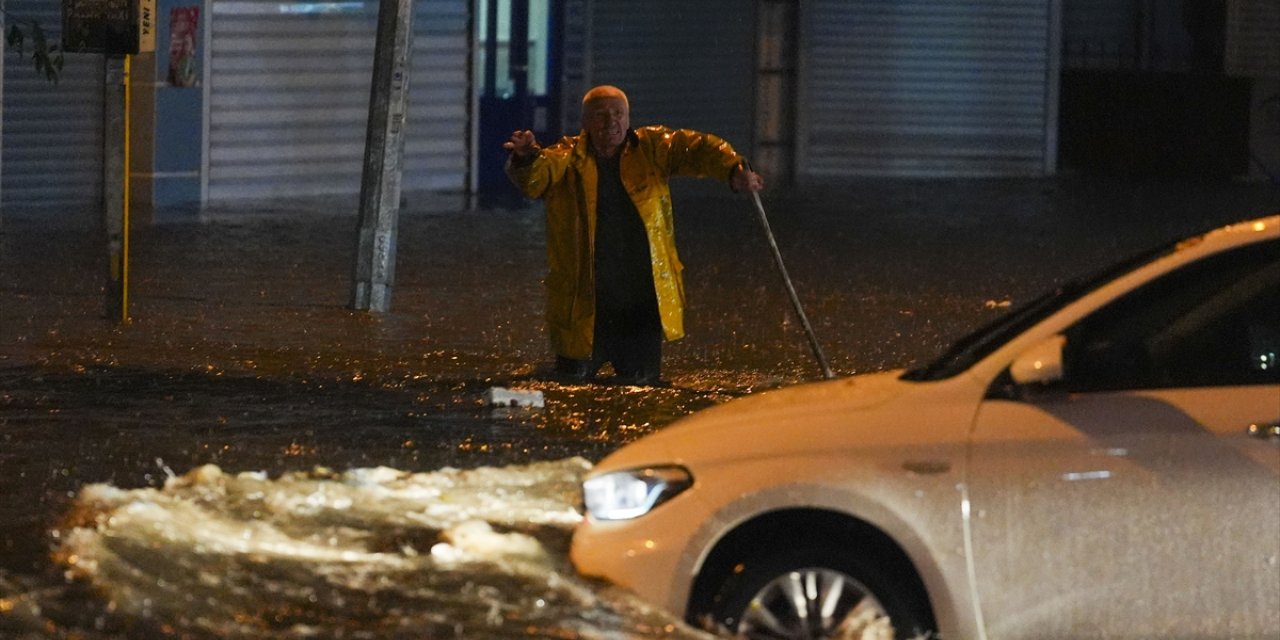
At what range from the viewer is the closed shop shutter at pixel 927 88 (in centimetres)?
2600

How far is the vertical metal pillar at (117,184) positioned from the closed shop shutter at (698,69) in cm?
1365

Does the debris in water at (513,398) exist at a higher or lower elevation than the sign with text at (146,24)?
lower

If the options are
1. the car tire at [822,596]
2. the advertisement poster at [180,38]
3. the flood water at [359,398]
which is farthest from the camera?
the advertisement poster at [180,38]

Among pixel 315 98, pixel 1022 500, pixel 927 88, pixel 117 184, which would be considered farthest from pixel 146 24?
pixel 927 88

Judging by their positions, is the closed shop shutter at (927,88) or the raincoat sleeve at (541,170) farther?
the closed shop shutter at (927,88)

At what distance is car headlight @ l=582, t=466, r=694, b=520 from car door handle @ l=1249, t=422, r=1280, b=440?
4.61 feet

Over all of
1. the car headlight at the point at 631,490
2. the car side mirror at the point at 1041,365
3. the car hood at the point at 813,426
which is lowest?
the car headlight at the point at 631,490

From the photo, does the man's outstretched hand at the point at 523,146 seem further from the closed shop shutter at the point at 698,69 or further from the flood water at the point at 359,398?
the closed shop shutter at the point at 698,69

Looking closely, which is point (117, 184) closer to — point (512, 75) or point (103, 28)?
point (103, 28)

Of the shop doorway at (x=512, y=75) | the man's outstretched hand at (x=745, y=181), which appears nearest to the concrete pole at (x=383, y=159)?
the man's outstretched hand at (x=745, y=181)

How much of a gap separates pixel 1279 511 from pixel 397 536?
309 cm

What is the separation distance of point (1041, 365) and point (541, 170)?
457 cm

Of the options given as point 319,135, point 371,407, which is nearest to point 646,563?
point 371,407

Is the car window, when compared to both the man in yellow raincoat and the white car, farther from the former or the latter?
the man in yellow raincoat
